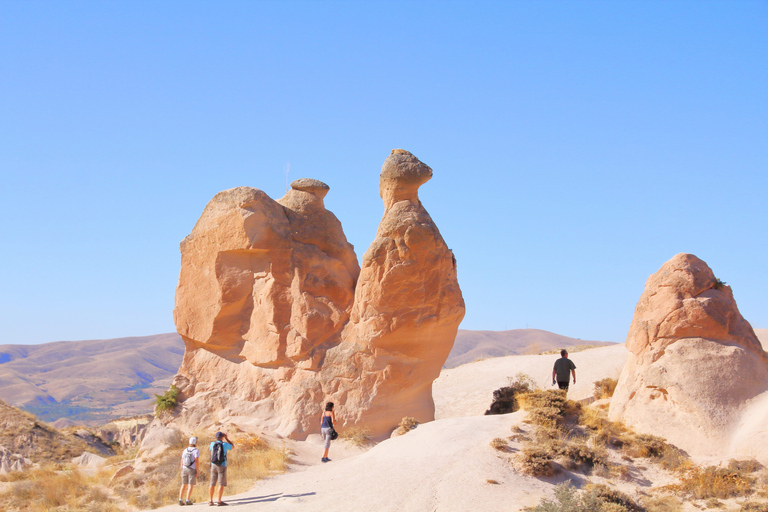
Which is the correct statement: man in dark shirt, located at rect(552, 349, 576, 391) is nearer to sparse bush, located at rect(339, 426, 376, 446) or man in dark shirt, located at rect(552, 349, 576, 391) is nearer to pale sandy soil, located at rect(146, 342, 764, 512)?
pale sandy soil, located at rect(146, 342, 764, 512)

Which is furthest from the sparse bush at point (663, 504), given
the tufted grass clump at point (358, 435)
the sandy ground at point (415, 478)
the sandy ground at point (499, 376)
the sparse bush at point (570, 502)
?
the sandy ground at point (499, 376)

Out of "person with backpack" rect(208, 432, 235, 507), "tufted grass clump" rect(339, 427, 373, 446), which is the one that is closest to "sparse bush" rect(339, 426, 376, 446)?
"tufted grass clump" rect(339, 427, 373, 446)

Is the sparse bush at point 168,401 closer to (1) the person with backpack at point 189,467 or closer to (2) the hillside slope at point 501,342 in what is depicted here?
(1) the person with backpack at point 189,467

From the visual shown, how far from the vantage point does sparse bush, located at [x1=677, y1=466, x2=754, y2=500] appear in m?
10.3

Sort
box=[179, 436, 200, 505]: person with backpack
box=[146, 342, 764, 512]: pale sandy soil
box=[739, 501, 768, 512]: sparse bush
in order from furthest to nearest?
box=[179, 436, 200, 505]: person with backpack < box=[146, 342, 764, 512]: pale sandy soil < box=[739, 501, 768, 512]: sparse bush

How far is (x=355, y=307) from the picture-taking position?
53.6 feet

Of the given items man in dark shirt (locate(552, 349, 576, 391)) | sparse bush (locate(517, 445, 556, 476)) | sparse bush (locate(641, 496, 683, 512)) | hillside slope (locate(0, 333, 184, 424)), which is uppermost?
man in dark shirt (locate(552, 349, 576, 391))

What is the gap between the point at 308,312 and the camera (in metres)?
16.6

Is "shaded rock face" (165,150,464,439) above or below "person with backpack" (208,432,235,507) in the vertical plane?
above

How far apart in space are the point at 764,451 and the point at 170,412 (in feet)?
44.8

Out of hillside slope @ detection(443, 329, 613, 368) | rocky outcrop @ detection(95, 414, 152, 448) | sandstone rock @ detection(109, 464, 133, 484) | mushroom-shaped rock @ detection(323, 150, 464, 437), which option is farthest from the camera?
hillside slope @ detection(443, 329, 613, 368)

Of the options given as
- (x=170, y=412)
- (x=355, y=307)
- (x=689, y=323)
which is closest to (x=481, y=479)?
(x=689, y=323)

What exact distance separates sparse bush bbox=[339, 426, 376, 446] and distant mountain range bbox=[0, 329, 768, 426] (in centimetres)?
5769

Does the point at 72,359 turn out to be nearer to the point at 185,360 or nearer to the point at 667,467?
the point at 185,360
